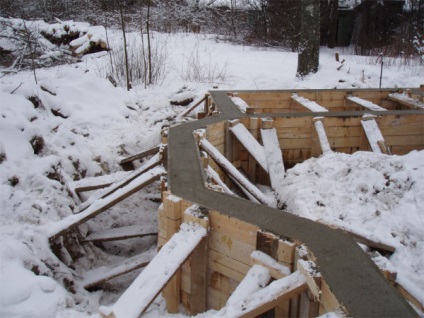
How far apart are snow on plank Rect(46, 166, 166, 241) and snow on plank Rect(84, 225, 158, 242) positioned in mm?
656

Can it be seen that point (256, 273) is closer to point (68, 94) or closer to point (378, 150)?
point (378, 150)

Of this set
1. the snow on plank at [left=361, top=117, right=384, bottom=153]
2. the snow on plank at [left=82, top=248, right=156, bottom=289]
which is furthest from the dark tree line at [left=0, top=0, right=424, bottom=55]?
the snow on plank at [left=82, top=248, right=156, bottom=289]

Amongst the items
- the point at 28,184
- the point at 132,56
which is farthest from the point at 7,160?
the point at 132,56

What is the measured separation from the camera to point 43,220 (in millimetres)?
4578

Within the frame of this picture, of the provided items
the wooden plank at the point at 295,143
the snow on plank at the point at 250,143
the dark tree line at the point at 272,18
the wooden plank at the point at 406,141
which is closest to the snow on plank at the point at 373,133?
the wooden plank at the point at 406,141

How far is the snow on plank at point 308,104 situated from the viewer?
6.96 meters

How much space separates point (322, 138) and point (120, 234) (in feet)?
10.4

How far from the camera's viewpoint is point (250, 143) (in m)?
5.95

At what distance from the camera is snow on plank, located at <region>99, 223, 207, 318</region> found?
2.42 metres

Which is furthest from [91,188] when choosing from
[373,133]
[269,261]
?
[373,133]

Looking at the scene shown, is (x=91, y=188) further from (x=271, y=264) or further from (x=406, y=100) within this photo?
(x=406, y=100)

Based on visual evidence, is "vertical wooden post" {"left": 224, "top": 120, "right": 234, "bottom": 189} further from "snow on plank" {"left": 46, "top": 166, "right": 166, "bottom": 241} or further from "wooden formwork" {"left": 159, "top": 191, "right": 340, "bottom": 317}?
"wooden formwork" {"left": 159, "top": 191, "right": 340, "bottom": 317}

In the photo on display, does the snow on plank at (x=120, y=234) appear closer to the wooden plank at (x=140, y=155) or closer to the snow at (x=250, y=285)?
the wooden plank at (x=140, y=155)

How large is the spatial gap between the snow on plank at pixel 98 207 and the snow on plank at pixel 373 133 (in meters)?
3.11
